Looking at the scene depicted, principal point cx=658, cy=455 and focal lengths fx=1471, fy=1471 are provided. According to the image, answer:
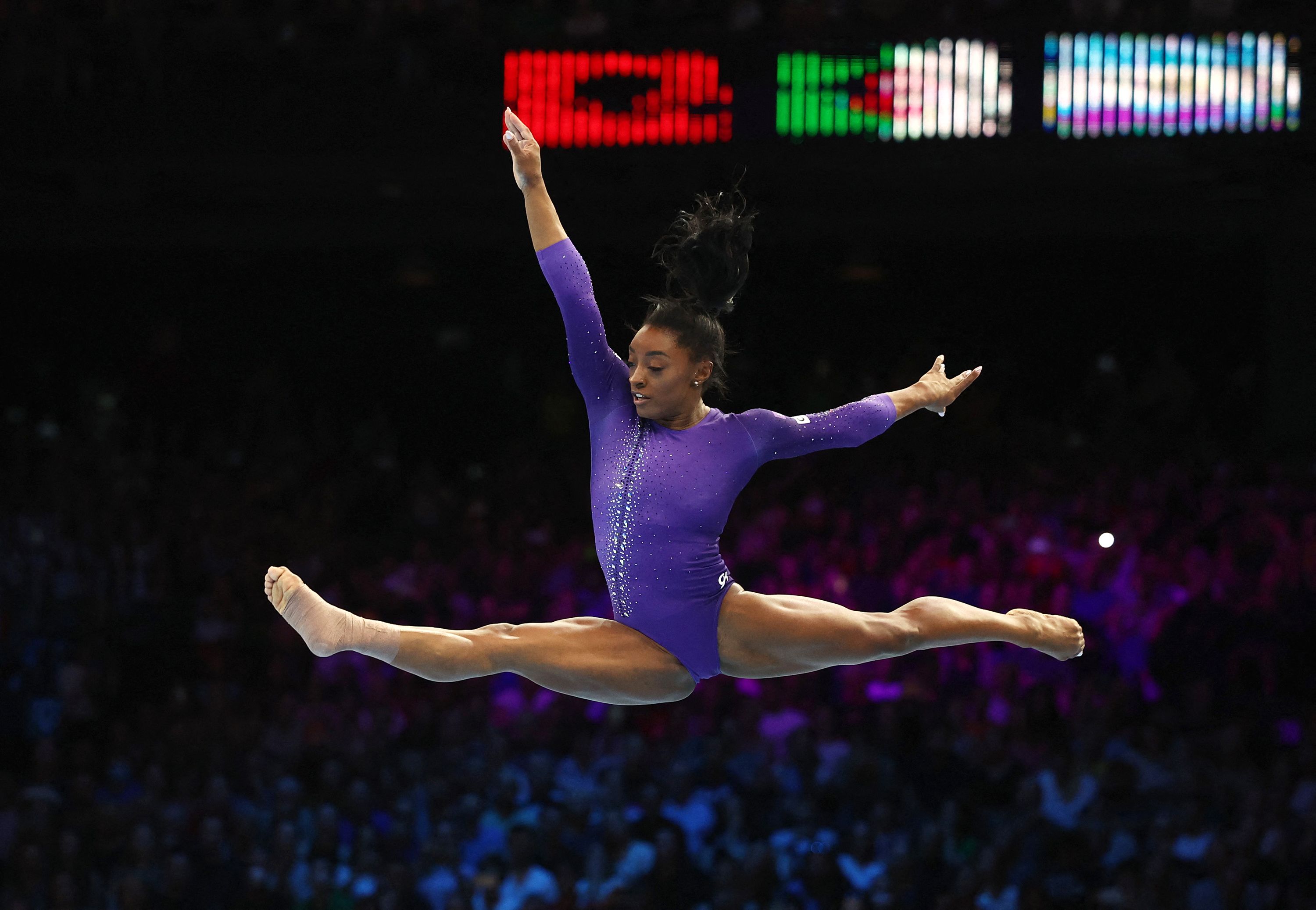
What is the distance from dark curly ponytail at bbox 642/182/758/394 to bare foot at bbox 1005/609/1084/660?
1.12 metres

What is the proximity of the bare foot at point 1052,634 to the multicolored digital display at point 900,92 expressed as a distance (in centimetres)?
615

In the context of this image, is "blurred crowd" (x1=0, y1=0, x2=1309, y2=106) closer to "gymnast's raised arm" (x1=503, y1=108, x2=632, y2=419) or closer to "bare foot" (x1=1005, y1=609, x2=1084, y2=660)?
"gymnast's raised arm" (x1=503, y1=108, x2=632, y2=419)

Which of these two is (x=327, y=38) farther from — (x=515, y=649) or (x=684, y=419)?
(x=515, y=649)

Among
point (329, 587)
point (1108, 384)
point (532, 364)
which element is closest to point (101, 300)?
point (532, 364)

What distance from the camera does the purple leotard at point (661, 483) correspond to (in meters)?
4.00

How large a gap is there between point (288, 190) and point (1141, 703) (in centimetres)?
743

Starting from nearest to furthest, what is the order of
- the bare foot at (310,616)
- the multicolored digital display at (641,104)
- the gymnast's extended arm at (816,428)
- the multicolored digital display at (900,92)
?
1. the bare foot at (310,616)
2. the gymnast's extended arm at (816,428)
3. the multicolored digital display at (900,92)
4. the multicolored digital display at (641,104)

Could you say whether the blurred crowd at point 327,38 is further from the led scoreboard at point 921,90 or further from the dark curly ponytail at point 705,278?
the dark curly ponytail at point 705,278

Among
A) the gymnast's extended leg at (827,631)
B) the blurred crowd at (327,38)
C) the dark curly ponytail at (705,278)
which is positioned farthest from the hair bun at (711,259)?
the blurred crowd at (327,38)

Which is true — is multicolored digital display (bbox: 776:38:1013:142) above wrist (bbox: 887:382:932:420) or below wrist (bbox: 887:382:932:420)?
above

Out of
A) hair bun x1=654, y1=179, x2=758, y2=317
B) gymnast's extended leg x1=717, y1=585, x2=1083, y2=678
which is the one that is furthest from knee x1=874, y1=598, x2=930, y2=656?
hair bun x1=654, y1=179, x2=758, y2=317

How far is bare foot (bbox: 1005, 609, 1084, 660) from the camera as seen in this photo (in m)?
4.23

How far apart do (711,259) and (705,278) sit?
54 millimetres

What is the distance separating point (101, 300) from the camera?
44.6ft
